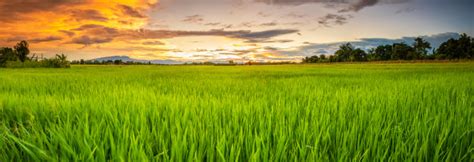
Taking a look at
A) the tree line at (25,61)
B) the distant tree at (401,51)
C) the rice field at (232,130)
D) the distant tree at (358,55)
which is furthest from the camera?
the distant tree at (358,55)

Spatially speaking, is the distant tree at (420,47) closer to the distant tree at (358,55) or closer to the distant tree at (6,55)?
the distant tree at (358,55)

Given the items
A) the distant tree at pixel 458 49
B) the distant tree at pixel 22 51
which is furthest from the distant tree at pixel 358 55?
the distant tree at pixel 22 51

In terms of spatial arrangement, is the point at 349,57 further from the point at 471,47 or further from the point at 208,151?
the point at 208,151

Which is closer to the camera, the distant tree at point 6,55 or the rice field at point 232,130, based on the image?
the rice field at point 232,130

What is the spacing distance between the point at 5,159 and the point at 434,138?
200 centimetres

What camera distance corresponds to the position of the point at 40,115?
249 cm

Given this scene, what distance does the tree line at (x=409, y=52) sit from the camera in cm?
7756

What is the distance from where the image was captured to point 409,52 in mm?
92500

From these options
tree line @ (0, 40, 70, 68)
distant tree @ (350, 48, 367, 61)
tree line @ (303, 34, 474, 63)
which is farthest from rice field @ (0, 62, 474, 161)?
distant tree @ (350, 48, 367, 61)

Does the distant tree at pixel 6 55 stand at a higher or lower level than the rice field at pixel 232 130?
higher

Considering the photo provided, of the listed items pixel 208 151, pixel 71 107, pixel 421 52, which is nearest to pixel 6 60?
pixel 71 107

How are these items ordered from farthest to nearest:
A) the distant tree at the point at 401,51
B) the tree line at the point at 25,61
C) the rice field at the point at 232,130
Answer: the distant tree at the point at 401,51, the tree line at the point at 25,61, the rice field at the point at 232,130

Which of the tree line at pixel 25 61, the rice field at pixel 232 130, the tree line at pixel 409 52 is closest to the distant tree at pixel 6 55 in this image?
the tree line at pixel 25 61

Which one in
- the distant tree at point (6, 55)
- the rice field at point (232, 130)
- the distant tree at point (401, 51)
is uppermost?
the distant tree at point (401, 51)
